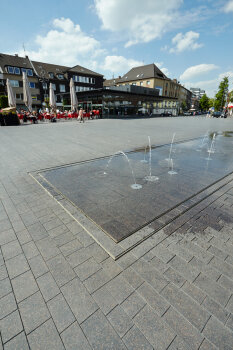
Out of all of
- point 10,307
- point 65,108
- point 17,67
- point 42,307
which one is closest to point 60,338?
point 42,307

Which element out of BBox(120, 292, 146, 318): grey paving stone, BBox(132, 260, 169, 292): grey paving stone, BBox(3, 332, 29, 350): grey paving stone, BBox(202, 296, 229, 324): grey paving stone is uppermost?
BBox(132, 260, 169, 292): grey paving stone

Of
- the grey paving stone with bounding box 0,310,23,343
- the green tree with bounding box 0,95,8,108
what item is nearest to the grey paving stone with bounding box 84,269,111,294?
the grey paving stone with bounding box 0,310,23,343

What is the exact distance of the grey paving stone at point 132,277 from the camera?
207cm

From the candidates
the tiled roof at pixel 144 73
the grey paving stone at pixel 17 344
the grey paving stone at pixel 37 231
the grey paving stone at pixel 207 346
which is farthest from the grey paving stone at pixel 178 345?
the tiled roof at pixel 144 73

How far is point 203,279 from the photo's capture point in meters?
2.12

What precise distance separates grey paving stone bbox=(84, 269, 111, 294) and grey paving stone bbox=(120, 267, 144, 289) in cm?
21

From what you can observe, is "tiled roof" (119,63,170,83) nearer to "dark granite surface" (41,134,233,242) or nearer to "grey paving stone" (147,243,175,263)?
"dark granite surface" (41,134,233,242)

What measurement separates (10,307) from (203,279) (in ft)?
7.08

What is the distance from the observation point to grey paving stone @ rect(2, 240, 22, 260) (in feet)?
8.16

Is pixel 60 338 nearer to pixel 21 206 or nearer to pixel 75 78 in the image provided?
pixel 21 206

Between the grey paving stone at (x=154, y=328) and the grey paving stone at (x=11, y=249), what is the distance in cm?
183

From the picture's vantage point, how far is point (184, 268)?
228cm

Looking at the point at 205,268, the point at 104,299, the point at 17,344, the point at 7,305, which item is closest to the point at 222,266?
the point at 205,268

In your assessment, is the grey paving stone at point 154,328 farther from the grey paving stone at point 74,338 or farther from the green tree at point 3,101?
the green tree at point 3,101
